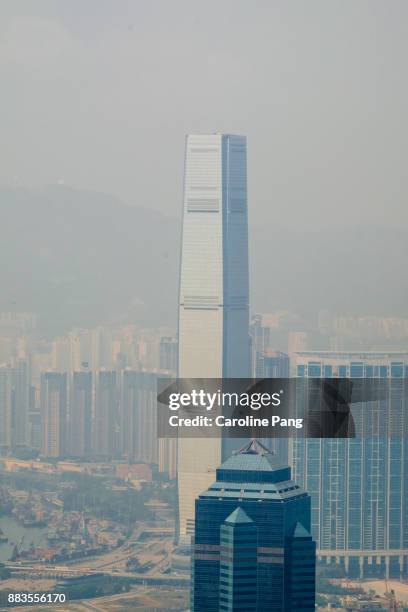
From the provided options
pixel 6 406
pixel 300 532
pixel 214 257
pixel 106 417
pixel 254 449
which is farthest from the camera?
pixel 214 257

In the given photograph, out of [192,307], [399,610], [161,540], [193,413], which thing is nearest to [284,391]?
[193,413]

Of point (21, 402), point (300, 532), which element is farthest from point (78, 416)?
point (300, 532)

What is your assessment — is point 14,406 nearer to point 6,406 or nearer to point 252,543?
point 6,406

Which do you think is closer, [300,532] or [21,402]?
[300,532]

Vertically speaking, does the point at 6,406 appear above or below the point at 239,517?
above

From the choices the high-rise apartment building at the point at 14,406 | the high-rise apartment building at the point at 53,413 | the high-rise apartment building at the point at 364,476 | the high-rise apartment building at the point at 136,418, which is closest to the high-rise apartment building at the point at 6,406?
the high-rise apartment building at the point at 14,406

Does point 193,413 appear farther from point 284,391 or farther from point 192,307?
point 192,307
